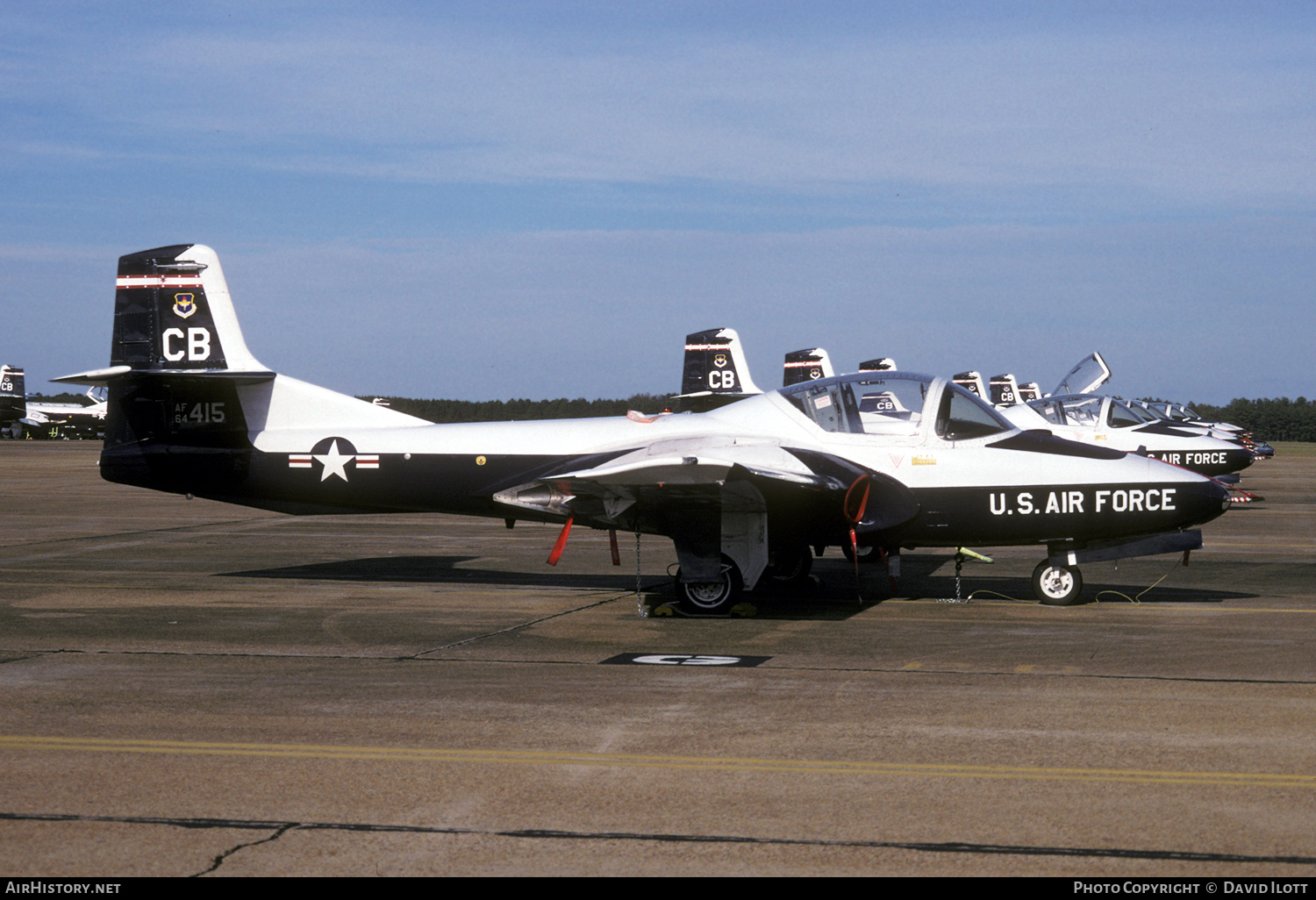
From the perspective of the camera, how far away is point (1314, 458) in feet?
208

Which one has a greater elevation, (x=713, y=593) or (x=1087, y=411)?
(x=1087, y=411)

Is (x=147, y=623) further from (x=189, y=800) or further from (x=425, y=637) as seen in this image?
(x=189, y=800)

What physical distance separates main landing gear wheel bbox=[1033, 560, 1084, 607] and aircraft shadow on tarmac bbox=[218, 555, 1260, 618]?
24 centimetres

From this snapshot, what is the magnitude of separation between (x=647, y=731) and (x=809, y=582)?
7532 millimetres

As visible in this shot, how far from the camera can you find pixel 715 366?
90.4 ft

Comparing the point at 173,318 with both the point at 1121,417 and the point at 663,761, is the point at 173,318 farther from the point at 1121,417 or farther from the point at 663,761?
the point at 1121,417

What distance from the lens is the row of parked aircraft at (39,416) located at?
7106cm

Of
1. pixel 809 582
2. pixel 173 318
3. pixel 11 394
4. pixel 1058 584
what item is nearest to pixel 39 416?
pixel 11 394

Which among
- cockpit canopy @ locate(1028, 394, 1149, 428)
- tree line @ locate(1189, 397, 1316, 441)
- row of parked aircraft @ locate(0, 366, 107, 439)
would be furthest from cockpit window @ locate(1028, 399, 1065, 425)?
tree line @ locate(1189, 397, 1316, 441)

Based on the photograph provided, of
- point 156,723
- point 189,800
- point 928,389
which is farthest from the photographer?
point 928,389

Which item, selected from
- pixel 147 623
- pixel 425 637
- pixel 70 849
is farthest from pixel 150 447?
pixel 70 849

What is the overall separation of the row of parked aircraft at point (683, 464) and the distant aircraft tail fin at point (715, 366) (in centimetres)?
1318

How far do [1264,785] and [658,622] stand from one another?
6515 mm

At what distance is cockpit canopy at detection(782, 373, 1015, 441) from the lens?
1265 cm
